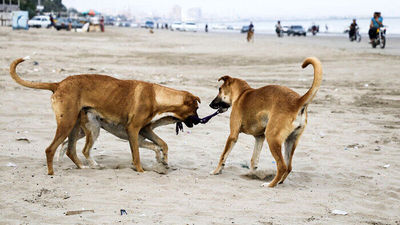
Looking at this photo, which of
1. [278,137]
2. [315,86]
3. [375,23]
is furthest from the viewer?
[375,23]

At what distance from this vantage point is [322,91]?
1438cm

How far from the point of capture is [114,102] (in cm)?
665

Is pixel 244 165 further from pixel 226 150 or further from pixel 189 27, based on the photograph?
pixel 189 27

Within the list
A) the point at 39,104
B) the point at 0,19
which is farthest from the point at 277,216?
the point at 0,19

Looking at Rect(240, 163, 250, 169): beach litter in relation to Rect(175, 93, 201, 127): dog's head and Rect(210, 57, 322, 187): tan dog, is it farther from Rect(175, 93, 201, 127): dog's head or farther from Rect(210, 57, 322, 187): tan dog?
Rect(175, 93, 201, 127): dog's head

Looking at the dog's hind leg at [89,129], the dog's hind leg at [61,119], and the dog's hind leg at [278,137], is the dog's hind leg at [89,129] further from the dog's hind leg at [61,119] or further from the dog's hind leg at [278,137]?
the dog's hind leg at [278,137]

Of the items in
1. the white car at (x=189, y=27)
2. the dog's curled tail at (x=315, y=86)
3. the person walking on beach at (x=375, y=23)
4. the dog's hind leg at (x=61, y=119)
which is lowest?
the white car at (x=189, y=27)

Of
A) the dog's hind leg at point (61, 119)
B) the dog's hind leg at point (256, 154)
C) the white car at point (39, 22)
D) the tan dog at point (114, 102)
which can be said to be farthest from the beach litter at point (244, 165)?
the white car at point (39, 22)

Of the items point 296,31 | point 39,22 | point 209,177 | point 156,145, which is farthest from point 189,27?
point 209,177

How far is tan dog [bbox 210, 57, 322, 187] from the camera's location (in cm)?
606

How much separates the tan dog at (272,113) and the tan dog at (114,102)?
58cm

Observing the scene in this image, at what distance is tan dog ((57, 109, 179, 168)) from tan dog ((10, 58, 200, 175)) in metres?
0.10

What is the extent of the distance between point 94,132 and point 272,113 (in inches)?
90.4

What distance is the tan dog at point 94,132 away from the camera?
21.9ft
